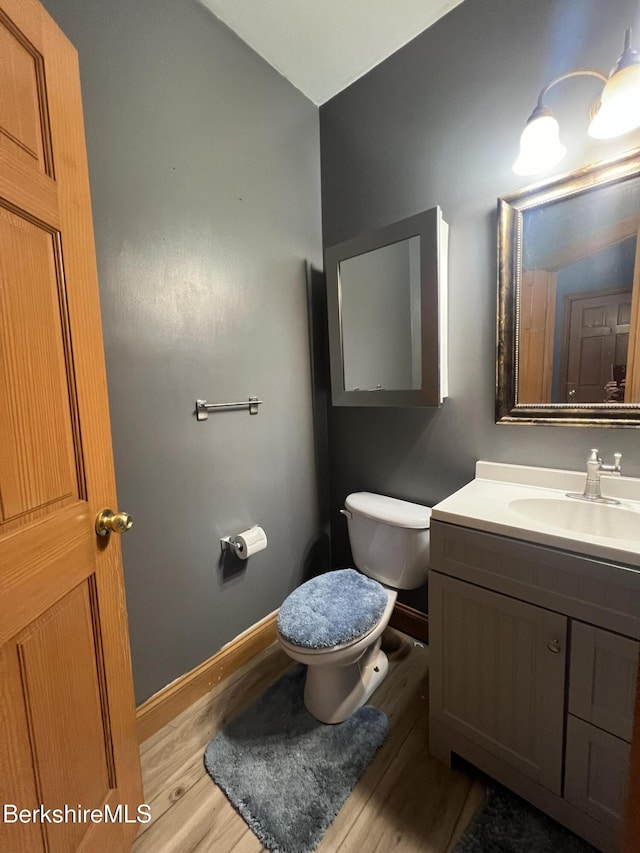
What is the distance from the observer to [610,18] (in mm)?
1058

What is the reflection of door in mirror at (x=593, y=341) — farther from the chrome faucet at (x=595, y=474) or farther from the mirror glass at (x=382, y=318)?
the mirror glass at (x=382, y=318)

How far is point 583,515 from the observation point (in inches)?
44.6

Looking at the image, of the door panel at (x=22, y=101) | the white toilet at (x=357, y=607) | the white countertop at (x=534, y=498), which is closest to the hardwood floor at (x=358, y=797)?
the white toilet at (x=357, y=607)

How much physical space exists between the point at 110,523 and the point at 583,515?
1359mm

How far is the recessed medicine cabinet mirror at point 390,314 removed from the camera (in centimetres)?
138

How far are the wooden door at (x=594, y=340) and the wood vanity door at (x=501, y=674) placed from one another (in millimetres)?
729

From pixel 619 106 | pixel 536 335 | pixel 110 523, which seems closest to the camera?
pixel 110 523

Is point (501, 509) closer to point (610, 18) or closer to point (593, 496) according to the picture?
point (593, 496)

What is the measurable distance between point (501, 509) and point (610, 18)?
4.83 ft

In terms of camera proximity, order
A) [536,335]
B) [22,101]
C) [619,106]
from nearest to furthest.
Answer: [22,101], [619,106], [536,335]

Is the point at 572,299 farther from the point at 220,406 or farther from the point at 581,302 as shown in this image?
the point at 220,406

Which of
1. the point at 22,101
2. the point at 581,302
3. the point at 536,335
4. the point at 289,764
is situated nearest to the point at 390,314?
the point at 536,335

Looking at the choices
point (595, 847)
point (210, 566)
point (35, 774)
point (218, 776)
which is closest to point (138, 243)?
point (210, 566)

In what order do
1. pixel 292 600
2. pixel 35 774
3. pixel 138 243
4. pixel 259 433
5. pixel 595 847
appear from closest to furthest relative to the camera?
pixel 35 774
pixel 595 847
pixel 138 243
pixel 292 600
pixel 259 433
